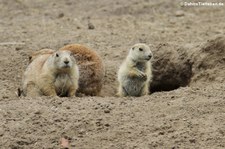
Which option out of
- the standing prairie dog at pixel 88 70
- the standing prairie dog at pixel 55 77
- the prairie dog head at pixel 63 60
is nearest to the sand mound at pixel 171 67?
the standing prairie dog at pixel 88 70

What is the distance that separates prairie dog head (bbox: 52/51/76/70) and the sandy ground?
2.17 feet

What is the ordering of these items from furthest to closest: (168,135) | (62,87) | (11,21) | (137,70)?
(11,21)
(137,70)
(62,87)
(168,135)

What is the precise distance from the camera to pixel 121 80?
9.61 m

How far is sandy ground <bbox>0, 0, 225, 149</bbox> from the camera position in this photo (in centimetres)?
669

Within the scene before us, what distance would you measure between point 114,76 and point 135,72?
→ 1.01 meters

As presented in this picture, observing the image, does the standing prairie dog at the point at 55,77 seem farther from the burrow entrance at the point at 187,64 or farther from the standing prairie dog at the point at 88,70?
the burrow entrance at the point at 187,64

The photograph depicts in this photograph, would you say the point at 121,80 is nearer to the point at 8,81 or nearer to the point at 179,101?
the point at 8,81

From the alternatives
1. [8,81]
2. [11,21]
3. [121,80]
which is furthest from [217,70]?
[11,21]

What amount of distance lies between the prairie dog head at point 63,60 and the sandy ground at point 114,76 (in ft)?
2.17

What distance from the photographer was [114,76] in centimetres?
1046

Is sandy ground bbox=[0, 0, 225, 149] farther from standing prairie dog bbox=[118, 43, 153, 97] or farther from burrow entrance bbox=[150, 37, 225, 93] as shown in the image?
standing prairie dog bbox=[118, 43, 153, 97]

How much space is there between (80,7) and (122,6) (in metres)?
0.90

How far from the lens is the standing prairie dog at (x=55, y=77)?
8.67 meters

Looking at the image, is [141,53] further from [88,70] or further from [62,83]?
[62,83]
